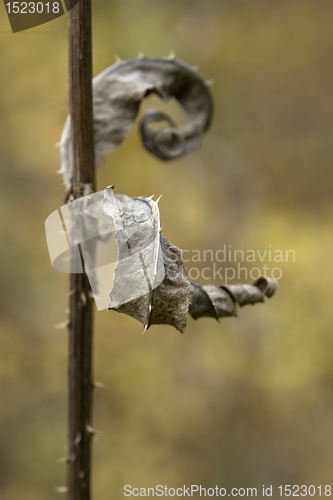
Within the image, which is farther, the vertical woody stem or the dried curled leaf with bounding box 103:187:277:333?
the vertical woody stem

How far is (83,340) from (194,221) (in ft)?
3.15

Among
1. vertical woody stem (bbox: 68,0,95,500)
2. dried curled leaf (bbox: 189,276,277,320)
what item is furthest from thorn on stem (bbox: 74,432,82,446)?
dried curled leaf (bbox: 189,276,277,320)

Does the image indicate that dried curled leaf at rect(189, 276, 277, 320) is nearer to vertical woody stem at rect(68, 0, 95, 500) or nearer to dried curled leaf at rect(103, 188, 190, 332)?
dried curled leaf at rect(103, 188, 190, 332)

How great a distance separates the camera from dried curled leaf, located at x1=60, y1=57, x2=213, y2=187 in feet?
2.15

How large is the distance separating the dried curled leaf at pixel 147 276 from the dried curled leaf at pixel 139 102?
0.21 metres

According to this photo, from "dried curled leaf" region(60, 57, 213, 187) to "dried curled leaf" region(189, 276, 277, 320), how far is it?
0.84 feet

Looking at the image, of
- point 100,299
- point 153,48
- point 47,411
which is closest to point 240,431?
point 47,411

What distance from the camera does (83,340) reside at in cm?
66

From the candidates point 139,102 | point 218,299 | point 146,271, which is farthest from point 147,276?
point 139,102

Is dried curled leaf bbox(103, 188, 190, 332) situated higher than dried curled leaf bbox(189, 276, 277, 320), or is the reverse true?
dried curled leaf bbox(103, 188, 190, 332)

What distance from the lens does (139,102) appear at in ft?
2.23

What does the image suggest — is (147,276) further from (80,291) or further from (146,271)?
(80,291)

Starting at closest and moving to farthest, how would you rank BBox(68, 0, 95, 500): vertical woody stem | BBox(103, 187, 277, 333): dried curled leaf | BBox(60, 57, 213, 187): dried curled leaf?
BBox(103, 187, 277, 333): dried curled leaf < BBox(68, 0, 95, 500): vertical woody stem < BBox(60, 57, 213, 187): dried curled leaf

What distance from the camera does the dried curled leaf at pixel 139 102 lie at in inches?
25.8
